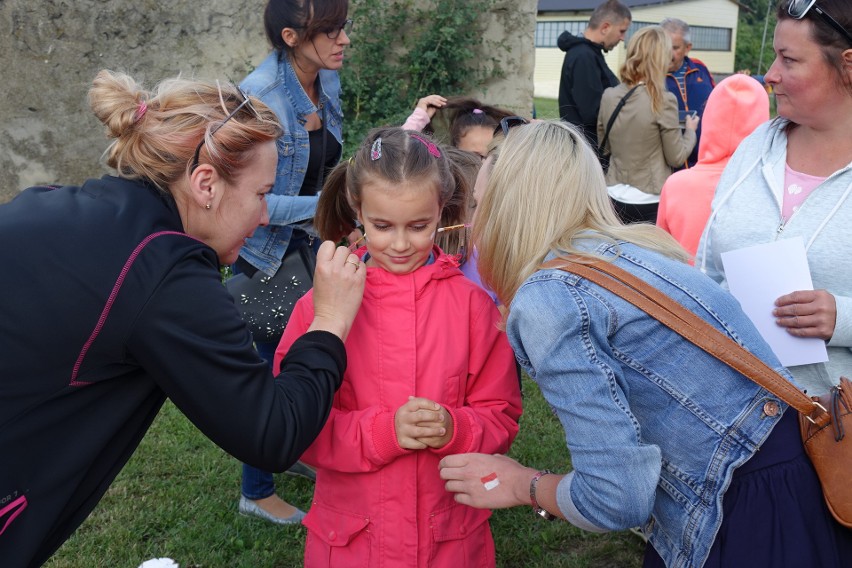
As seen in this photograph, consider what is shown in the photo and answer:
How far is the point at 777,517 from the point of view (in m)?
1.81

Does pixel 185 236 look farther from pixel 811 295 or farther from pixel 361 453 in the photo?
pixel 811 295

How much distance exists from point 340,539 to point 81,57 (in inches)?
204

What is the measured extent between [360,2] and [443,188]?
4.66m

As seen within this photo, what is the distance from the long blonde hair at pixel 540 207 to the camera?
6.23 feet

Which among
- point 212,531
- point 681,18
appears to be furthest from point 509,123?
point 681,18

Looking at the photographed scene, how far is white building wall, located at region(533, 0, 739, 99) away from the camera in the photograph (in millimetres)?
38219

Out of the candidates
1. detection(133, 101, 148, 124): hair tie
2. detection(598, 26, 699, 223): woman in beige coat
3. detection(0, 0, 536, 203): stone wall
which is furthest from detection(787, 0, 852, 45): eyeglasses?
detection(0, 0, 536, 203): stone wall

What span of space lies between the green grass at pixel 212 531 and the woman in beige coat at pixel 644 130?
2326 millimetres

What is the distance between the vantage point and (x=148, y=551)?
340 cm

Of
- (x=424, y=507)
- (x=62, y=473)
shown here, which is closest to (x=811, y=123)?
(x=424, y=507)

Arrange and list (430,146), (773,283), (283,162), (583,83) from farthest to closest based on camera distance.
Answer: (583,83) < (283,162) < (430,146) < (773,283)

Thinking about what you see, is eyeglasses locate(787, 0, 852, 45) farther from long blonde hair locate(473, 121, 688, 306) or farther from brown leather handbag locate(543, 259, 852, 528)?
brown leather handbag locate(543, 259, 852, 528)

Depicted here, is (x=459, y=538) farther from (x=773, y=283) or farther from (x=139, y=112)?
(x=139, y=112)

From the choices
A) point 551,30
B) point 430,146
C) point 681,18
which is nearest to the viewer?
point 430,146
